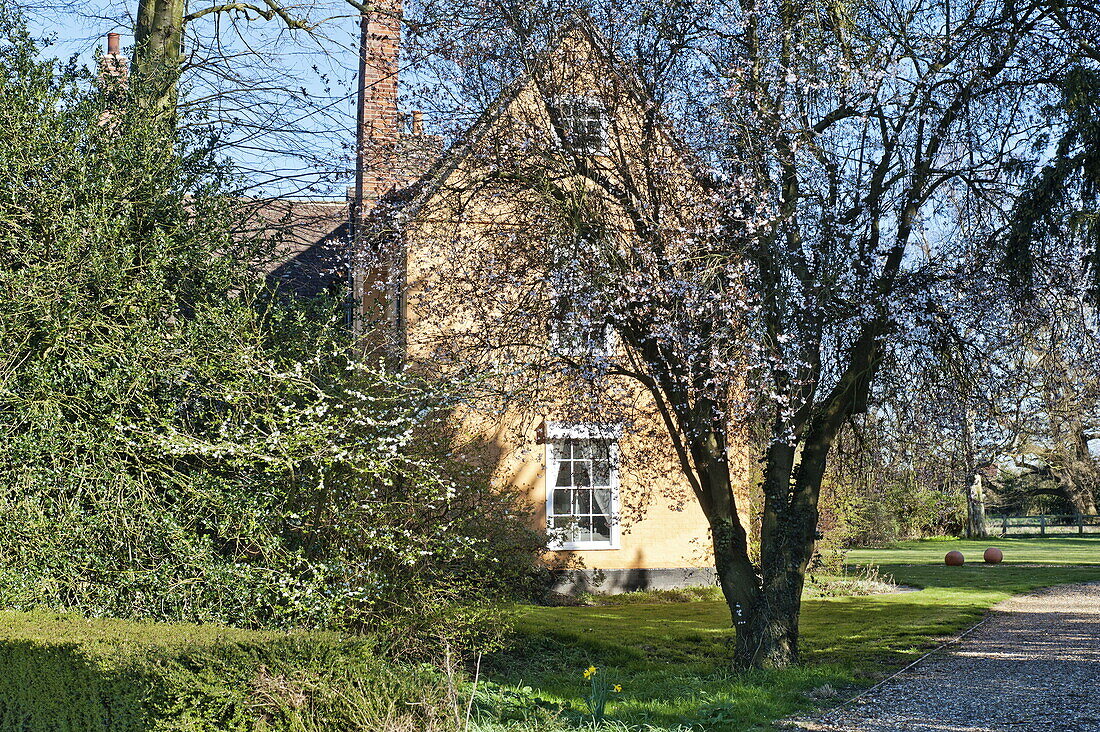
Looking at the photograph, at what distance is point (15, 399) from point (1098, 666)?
31.0ft

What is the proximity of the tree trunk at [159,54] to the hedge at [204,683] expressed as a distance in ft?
15.3

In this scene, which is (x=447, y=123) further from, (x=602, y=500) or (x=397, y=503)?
(x=602, y=500)

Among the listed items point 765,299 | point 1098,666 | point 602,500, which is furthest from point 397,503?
point 602,500

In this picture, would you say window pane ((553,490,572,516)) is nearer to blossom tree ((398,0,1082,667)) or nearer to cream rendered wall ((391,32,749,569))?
cream rendered wall ((391,32,749,569))

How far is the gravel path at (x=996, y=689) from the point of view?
635 centimetres

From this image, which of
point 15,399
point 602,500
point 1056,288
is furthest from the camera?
point 602,500

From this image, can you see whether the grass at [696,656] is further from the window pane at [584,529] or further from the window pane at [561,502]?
the window pane at [561,502]

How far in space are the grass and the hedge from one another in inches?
42.3

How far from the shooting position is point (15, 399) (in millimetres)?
6227

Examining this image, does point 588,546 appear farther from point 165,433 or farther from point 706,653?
point 165,433

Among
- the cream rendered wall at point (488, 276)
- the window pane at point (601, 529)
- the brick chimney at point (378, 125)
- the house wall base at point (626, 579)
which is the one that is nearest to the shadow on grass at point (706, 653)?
the house wall base at point (626, 579)

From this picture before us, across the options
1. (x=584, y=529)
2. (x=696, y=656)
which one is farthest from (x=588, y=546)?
(x=696, y=656)

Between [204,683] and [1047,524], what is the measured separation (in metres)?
42.1

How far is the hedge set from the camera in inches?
172
